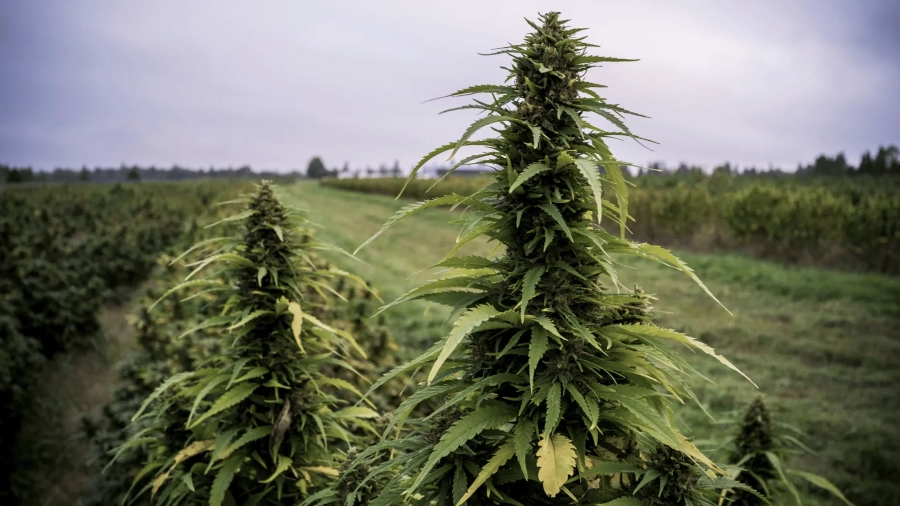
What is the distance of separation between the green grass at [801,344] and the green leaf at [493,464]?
6.28ft

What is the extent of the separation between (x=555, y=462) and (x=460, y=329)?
48 cm

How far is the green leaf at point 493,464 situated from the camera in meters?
1.56

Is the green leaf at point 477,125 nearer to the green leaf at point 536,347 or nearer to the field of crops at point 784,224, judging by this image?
the green leaf at point 536,347

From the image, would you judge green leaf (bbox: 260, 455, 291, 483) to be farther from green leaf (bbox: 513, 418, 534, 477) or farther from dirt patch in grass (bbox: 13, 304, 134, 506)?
dirt patch in grass (bbox: 13, 304, 134, 506)

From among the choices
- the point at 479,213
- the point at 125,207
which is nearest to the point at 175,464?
the point at 479,213

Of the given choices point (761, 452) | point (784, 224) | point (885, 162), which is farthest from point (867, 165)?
point (761, 452)

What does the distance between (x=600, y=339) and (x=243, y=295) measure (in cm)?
199

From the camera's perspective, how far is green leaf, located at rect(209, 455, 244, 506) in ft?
8.66

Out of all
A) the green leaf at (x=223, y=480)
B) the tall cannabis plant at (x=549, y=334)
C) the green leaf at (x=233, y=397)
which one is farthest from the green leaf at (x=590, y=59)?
the green leaf at (x=223, y=480)

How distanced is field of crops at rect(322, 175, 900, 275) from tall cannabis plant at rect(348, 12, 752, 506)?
10353 mm

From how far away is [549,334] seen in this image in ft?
5.65

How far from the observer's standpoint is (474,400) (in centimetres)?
194

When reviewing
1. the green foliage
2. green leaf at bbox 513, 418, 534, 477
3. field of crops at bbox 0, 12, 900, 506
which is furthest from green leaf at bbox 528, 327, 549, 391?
the green foliage

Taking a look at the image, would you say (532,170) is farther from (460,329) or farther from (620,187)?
(460,329)
